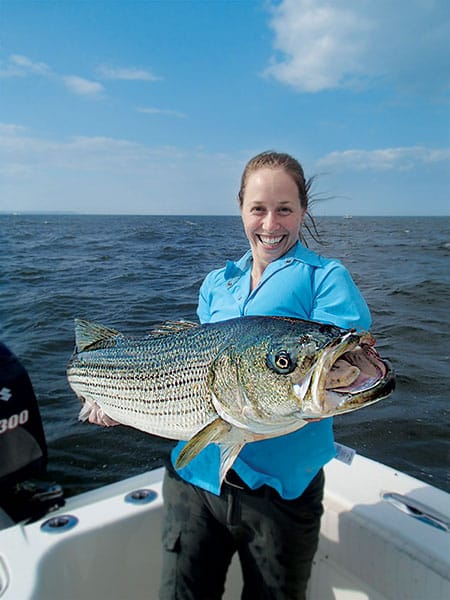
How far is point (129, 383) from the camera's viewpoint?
3.00 metres

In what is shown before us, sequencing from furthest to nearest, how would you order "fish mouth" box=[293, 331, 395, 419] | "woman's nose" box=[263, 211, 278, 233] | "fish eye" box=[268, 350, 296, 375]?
"woman's nose" box=[263, 211, 278, 233], "fish eye" box=[268, 350, 296, 375], "fish mouth" box=[293, 331, 395, 419]

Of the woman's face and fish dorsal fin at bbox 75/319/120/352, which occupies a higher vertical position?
the woman's face

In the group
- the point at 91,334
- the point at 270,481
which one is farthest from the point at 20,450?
the point at 270,481

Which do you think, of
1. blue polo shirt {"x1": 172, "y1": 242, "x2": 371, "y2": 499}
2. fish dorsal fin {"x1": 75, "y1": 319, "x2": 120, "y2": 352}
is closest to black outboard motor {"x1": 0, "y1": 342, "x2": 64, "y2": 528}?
fish dorsal fin {"x1": 75, "y1": 319, "x2": 120, "y2": 352}

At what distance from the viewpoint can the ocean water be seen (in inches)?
287

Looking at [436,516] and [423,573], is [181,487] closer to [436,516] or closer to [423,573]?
[423,573]

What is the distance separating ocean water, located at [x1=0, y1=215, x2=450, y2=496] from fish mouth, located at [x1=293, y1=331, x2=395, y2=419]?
1.53m

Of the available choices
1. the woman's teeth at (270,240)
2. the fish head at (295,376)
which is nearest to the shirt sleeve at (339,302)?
the fish head at (295,376)

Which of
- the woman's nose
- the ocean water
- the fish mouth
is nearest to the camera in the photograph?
the fish mouth

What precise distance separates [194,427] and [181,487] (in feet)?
1.94

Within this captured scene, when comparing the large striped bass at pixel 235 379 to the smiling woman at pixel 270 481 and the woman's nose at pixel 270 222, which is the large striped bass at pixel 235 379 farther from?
the woman's nose at pixel 270 222

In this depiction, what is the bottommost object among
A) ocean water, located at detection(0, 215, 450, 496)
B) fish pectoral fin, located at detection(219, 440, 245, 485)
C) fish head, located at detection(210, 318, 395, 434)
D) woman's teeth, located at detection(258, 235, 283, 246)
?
ocean water, located at detection(0, 215, 450, 496)

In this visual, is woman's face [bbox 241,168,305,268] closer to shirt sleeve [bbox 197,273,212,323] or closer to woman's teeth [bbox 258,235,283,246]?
woman's teeth [bbox 258,235,283,246]

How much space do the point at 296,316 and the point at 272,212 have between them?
0.71 metres
